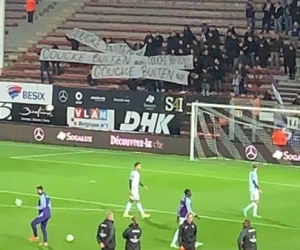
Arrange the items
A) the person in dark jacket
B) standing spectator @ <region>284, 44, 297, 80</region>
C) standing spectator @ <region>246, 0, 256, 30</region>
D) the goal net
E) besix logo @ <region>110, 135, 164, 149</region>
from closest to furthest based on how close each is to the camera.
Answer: the person in dark jacket
the goal net
besix logo @ <region>110, 135, 164, 149</region>
standing spectator @ <region>284, 44, 297, 80</region>
standing spectator @ <region>246, 0, 256, 30</region>

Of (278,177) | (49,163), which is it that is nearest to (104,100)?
(49,163)

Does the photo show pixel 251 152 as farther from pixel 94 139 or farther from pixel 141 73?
pixel 141 73

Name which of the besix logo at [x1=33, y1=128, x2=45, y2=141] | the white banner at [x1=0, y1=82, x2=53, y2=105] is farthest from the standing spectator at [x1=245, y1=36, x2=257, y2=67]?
the besix logo at [x1=33, y1=128, x2=45, y2=141]

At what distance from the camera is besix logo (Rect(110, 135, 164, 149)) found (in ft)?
144

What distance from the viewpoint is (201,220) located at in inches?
1118

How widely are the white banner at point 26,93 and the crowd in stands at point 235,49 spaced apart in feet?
12.5

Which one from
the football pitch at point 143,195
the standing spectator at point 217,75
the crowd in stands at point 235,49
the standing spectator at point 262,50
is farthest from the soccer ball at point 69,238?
the standing spectator at point 262,50

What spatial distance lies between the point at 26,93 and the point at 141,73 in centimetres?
531

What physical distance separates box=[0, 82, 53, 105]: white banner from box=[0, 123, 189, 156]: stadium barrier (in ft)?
4.42

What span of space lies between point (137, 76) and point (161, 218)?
800 inches

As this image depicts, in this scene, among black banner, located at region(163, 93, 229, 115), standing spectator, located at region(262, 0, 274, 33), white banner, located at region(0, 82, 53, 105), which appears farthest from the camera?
standing spectator, located at region(262, 0, 274, 33)

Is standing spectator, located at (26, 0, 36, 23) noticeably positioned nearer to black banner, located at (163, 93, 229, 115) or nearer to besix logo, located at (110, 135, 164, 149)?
besix logo, located at (110, 135, 164, 149)

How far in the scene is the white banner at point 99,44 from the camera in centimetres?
4966

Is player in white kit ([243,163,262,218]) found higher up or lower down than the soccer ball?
higher up
